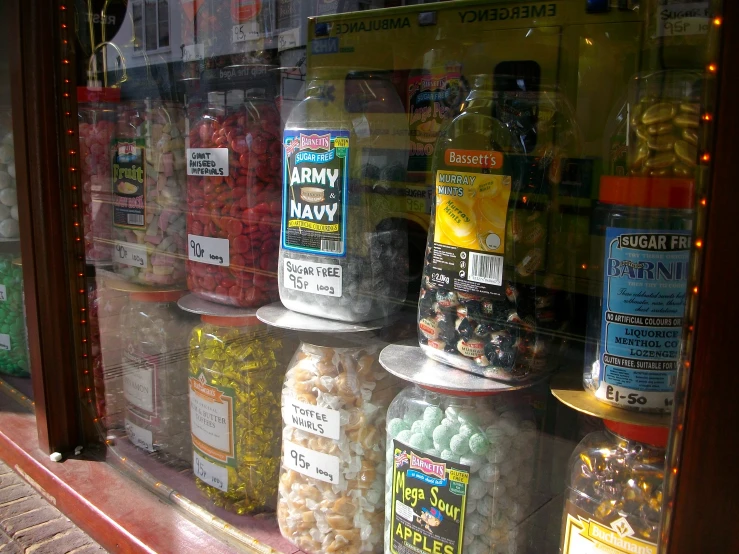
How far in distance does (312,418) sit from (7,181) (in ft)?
4.37

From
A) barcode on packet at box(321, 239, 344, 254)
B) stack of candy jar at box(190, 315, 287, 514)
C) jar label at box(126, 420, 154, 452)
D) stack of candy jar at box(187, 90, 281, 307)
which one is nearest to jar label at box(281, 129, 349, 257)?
barcode on packet at box(321, 239, 344, 254)

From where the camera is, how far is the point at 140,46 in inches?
58.8

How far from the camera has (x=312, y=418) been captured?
41.4 inches

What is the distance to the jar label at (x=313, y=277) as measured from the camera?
1.03 metres

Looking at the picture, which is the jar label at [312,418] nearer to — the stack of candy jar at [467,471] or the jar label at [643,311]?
the stack of candy jar at [467,471]

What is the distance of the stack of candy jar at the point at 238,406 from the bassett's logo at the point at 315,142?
336 millimetres

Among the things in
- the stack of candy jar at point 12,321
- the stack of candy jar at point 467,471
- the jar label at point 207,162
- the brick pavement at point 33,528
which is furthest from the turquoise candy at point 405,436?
the stack of candy jar at point 12,321

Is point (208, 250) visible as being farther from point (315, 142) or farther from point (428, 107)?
point (428, 107)

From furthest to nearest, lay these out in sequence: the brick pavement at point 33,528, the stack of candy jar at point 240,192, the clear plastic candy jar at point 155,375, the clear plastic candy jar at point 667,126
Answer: the clear plastic candy jar at point 155,375 → the brick pavement at point 33,528 → the stack of candy jar at point 240,192 → the clear plastic candy jar at point 667,126

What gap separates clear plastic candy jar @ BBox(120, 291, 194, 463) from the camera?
4.66 feet

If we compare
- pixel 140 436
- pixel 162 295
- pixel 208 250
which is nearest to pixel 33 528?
pixel 140 436

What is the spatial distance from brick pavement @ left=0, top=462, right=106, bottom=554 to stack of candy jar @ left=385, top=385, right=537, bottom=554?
707 millimetres

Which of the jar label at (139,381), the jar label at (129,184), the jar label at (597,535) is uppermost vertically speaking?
the jar label at (129,184)

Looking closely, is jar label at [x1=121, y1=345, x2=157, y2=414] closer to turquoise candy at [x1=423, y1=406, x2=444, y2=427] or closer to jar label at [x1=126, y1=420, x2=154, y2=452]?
jar label at [x1=126, y1=420, x2=154, y2=452]
